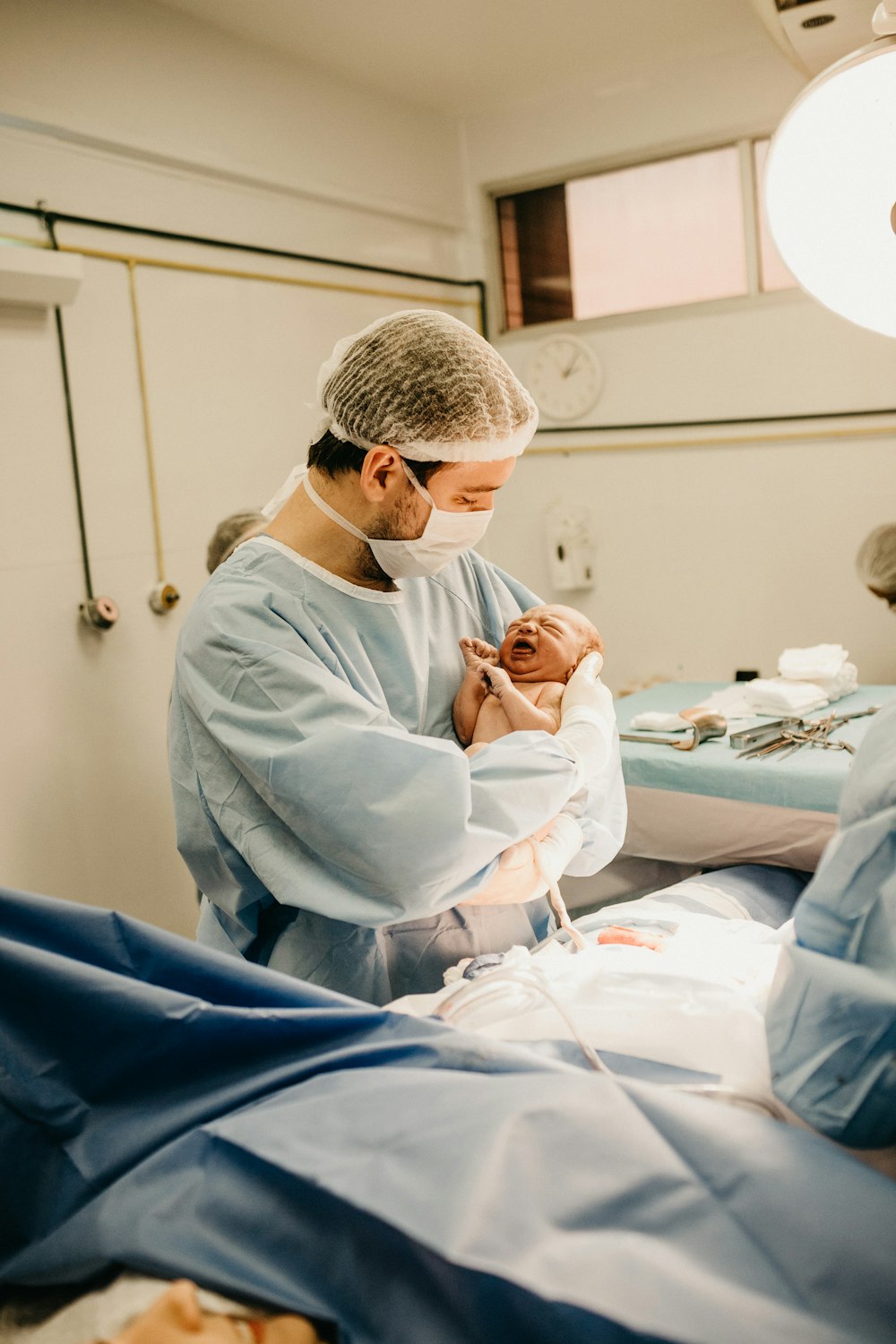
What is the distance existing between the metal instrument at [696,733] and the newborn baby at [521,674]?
2.06 ft

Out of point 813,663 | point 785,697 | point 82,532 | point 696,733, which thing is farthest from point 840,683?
point 82,532

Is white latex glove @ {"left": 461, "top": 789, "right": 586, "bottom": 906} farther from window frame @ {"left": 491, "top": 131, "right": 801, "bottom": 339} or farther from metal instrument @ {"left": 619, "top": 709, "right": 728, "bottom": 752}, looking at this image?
window frame @ {"left": 491, "top": 131, "right": 801, "bottom": 339}

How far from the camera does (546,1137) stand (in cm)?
89

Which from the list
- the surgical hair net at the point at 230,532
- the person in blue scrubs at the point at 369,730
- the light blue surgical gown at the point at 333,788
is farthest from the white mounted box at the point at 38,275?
the light blue surgical gown at the point at 333,788

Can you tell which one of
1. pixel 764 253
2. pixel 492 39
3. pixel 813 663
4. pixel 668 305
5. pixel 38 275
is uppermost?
pixel 492 39

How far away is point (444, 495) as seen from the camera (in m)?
1.62

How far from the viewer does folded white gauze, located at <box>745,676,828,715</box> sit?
296 cm

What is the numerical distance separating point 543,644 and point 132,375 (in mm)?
1891

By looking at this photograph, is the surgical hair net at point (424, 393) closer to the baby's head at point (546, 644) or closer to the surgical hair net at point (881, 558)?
the baby's head at point (546, 644)

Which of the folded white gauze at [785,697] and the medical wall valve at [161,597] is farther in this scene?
the medical wall valve at [161,597]

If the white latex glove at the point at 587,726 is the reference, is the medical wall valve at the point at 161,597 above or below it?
above

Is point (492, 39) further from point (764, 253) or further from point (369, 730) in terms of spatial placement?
point (369, 730)

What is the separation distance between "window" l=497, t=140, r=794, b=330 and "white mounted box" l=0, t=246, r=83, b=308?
2395 mm

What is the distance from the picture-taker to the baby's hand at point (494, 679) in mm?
1849
